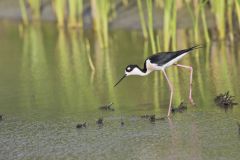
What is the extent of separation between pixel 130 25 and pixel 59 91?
17.5 ft

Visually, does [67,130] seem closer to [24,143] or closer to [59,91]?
[24,143]

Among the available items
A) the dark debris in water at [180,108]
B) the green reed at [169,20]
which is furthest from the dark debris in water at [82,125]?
the green reed at [169,20]

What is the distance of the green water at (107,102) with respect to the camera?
25.2 ft

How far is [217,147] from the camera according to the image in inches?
295

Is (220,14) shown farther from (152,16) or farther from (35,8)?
(35,8)

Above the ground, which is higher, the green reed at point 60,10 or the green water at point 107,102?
the green reed at point 60,10

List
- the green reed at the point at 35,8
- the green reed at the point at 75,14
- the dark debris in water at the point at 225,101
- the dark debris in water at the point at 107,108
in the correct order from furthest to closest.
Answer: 1. the green reed at the point at 35,8
2. the green reed at the point at 75,14
3. the dark debris in water at the point at 107,108
4. the dark debris in water at the point at 225,101

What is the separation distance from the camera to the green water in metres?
7.69

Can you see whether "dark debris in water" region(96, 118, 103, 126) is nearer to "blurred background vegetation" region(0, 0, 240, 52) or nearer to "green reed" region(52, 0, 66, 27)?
"blurred background vegetation" region(0, 0, 240, 52)

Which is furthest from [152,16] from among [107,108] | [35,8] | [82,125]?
[82,125]

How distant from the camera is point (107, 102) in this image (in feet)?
32.0

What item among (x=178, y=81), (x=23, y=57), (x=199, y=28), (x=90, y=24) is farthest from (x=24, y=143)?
(x=90, y=24)

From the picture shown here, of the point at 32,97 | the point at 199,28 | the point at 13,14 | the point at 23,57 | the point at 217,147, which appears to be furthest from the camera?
the point at 13,14

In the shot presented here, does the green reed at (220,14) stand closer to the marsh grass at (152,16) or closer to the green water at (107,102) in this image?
the marsh grass at (152,16)
